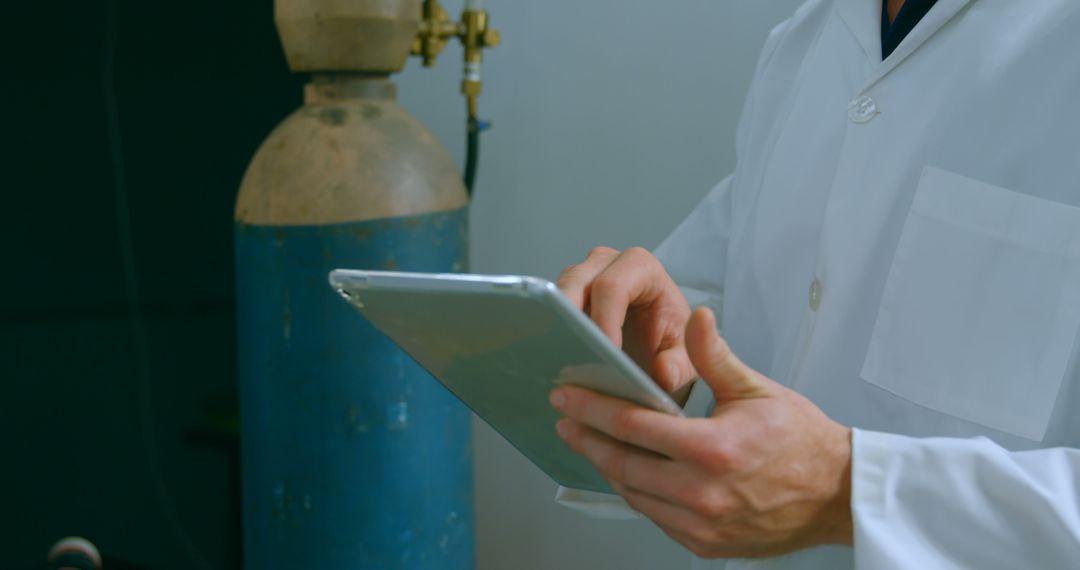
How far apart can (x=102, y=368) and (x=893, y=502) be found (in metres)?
1.68

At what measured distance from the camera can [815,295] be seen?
762mm

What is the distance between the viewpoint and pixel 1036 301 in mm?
637

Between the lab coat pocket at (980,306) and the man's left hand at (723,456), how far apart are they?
13cm

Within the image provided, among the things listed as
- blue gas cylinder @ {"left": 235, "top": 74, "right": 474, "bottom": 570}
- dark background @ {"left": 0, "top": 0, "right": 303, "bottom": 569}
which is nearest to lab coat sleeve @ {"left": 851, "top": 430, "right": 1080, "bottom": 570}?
blue gas cylinder @ {"left": 235, "top": 74, "right": 474, "bottom": 570}

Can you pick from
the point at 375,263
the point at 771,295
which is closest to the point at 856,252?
the point at 771,295

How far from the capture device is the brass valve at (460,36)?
1.33 metres

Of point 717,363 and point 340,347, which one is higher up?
point 717,363

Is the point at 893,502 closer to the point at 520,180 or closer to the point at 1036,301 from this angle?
the point at 1036,301

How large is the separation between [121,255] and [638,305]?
1.41 metres

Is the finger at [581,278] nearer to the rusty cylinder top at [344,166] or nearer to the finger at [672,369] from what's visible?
the finger at [672,369]

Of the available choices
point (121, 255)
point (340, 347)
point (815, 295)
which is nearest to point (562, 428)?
point (815, 295)

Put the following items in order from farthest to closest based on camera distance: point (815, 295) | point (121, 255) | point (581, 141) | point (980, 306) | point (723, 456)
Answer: point (121, 255) → point (581, 141) → point (815, 295) → point (980, 306) → point (723, 456)

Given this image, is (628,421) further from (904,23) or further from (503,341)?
(904,23)

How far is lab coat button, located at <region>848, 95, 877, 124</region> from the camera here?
747 mm
